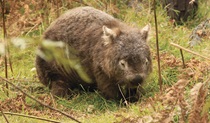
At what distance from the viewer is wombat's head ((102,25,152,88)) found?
5941 millimetres

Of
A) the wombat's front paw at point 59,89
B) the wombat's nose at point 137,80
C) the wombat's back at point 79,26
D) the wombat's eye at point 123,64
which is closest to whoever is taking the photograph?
the wombat's nose at point 137,80

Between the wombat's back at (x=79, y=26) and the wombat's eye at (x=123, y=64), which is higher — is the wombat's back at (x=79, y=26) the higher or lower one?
the higher one

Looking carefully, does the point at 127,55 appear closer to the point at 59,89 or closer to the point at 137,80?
the point at 137,80

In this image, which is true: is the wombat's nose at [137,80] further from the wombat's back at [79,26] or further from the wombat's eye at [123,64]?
the wombat's back at [79,26]

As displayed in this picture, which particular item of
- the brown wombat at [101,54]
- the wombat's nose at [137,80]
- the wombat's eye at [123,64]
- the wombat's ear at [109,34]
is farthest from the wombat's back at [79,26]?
the wombat's nose at [137,80]

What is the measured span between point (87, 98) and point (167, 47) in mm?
1690

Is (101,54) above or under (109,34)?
under

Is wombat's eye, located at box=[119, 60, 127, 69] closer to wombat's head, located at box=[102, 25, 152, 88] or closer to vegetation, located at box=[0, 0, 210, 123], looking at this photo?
wombat's head, located at box=[102, 25, 152, 88]

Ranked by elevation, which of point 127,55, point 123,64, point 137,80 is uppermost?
point 127,55

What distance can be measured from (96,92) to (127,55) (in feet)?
2.95

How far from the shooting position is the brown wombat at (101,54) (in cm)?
600

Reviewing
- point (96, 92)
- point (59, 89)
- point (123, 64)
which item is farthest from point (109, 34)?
point (59, 89)

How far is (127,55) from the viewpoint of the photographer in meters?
5.98

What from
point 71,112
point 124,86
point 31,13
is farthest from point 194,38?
point 31,13
